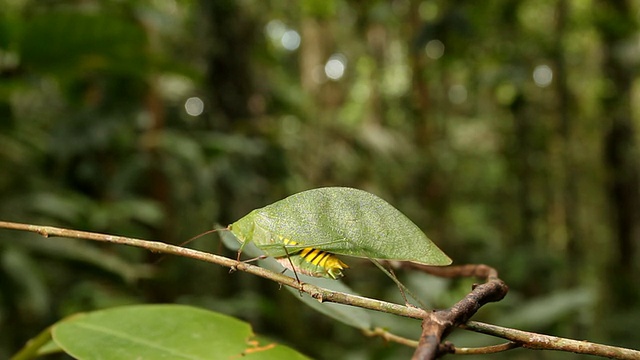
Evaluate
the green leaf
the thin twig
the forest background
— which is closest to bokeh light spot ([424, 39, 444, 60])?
the forest background

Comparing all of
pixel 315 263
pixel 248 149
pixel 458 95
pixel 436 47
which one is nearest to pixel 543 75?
pixel 436 47

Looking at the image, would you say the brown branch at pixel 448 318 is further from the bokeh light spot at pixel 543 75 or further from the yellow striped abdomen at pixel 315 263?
the bokeh light spot at pixel 543 75

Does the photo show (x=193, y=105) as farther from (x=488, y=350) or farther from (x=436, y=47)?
(x=488, y=350)

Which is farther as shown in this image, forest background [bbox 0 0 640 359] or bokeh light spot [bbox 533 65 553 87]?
bokeh light spot [bbox 533 65 553 87]

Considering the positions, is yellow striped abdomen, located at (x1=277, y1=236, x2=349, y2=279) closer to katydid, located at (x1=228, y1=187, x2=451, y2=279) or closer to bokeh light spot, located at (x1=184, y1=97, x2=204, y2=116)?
katydid, located at (x1=228, y1=187, x2=451, y2=279)

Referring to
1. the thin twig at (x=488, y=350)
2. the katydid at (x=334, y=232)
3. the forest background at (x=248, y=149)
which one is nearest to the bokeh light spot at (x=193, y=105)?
the forest background at (x=248, y=149)
